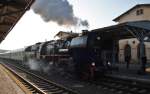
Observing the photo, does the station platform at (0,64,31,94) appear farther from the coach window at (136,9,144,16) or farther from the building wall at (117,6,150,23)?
the coach window at (136,9,144,16)

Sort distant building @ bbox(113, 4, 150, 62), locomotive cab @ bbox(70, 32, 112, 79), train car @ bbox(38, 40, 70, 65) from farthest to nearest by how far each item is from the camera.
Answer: distant building @ bbox(113, 4, 150, 62) < train car @ bbox(38, 40, 70, 65) < locomotive cab @ bbox(70, 32, 112, 79)

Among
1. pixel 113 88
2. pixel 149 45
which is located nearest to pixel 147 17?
pixel 149 45

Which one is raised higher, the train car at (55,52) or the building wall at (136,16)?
the building wall at (136,16)

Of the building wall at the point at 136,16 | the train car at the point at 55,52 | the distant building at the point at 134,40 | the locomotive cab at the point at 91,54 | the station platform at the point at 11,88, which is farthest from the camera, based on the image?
the building wall at the point at 136,16

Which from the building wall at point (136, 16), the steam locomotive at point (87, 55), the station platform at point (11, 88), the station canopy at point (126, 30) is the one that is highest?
the building wall at point (136, 16)

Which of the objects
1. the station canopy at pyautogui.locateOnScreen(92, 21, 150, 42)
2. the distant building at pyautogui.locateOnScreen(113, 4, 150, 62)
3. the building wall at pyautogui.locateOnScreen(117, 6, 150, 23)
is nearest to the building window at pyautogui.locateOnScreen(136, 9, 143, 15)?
the distant building at pyautogui.locateOnScreen(113, 4, 150, 62)

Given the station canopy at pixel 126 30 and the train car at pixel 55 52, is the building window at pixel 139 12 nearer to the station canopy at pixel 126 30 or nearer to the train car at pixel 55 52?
the station canopy at pixel 126 30

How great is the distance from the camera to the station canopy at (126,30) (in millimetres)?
18531

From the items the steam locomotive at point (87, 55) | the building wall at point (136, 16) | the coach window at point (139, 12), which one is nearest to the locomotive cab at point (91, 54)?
the steam locomotive at point (87, 55)

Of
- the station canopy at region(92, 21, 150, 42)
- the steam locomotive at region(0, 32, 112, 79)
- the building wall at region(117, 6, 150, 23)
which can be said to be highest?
the building wall at region(117, 6, 150, 23)

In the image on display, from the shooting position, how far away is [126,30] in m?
21.2

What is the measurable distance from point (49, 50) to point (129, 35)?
7.90 metres

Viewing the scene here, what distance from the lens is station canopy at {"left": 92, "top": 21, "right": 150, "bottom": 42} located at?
18.5 metres

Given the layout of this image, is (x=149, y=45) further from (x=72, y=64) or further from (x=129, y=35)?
(x=72, y=64)
